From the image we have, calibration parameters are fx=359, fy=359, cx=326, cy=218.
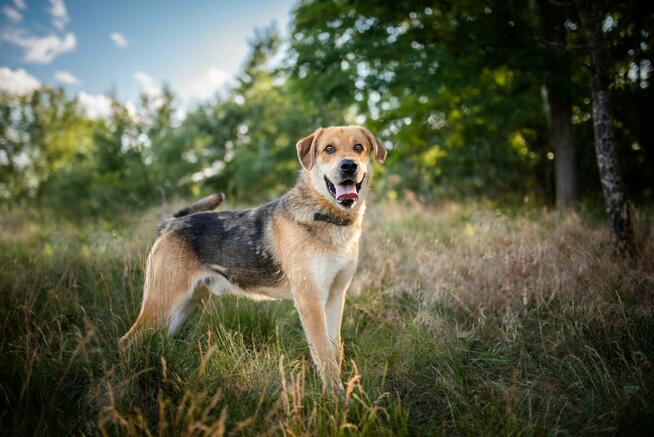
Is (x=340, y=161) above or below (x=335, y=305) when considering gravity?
above

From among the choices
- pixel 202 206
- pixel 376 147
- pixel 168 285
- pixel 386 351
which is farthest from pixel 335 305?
pixel 202 206

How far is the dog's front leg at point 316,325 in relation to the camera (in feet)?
10.5

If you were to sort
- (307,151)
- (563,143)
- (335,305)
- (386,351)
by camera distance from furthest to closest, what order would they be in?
1. (563,143)
2. (307,151)
3. (335,305)
4. (386,351)

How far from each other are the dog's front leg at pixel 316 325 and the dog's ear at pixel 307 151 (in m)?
1.38

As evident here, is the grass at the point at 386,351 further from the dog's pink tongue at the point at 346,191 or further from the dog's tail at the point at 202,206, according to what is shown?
the dog's pink tongue at the point at 346,191

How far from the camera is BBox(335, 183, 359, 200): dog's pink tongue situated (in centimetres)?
359

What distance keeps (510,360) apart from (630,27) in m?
8.20

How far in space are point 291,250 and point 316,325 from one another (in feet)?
2.54

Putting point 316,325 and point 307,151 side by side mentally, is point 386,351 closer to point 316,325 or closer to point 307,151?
point 316,325

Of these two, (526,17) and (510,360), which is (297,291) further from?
(526,17)

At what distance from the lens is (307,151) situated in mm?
4094

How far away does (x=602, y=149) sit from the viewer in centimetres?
536

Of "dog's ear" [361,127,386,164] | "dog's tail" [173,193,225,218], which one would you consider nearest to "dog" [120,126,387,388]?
"dog's ear" [361,127,386,164]

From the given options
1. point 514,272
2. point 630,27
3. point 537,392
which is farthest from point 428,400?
point 630,27
